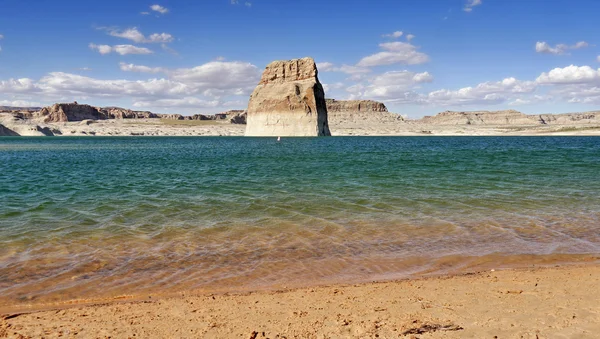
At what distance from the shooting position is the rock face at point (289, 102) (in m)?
97.9

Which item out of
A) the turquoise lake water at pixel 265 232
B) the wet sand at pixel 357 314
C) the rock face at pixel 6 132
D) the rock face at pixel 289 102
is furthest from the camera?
the rock face at pixel 6 132

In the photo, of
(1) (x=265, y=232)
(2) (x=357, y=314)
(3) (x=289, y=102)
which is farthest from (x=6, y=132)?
(2) (x=357, y=314)

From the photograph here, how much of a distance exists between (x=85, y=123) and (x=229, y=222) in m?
192

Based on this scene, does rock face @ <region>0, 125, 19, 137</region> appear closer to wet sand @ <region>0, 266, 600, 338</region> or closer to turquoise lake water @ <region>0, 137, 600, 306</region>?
turquoise lake water @ <region>0, 137, 600, 306</region>

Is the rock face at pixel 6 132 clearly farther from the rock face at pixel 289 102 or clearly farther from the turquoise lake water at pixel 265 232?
the turquoise lake water at pixel 265 232

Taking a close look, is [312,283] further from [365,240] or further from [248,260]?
[365,240]

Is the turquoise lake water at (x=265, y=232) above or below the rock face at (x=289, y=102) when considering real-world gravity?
below

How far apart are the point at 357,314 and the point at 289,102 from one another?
9492 cm

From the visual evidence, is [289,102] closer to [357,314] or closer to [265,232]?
[265,232]

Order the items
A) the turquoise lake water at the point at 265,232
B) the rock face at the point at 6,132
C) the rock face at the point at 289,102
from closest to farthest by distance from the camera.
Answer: the turquoise lake water at the point at 265,232 → the rock face at the point at 289,102 → the rock face at the point at 6,132

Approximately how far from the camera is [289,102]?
9850 centimetres

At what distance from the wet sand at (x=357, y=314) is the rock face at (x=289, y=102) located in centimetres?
9209

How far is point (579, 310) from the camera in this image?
5172 mm

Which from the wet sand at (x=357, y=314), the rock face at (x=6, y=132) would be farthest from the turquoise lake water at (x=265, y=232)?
the rock face at (x=6, y=132)
